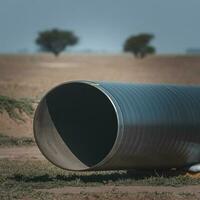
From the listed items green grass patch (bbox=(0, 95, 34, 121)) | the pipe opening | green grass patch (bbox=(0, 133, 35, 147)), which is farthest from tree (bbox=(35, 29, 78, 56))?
the pipe opening

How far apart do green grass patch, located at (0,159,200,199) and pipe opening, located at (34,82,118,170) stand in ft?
1.05

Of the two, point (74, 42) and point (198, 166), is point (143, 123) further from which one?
point (74, 42)

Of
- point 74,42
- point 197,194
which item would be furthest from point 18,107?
point 74,42

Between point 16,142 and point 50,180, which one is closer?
point 50,180

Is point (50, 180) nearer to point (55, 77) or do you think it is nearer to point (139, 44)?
point (55, 77)

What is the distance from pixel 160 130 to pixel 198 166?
4.39ft

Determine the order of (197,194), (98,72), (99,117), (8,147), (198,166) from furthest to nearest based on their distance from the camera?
(98,72), (8,147), (99,117), (198,166), (197,194)

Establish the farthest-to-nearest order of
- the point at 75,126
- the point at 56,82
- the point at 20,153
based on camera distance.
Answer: the point at 56,82, the point at 20,153, the point at 75,126

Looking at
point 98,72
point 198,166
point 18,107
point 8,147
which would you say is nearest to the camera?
point 198,166

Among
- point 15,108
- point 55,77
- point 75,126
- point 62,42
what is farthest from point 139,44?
point 75,126

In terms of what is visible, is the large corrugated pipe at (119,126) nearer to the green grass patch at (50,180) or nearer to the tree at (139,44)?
the green grass patch at (50,180)

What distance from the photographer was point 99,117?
53.3 ft

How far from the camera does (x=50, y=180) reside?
1445cm

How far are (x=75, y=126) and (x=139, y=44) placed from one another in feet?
278
